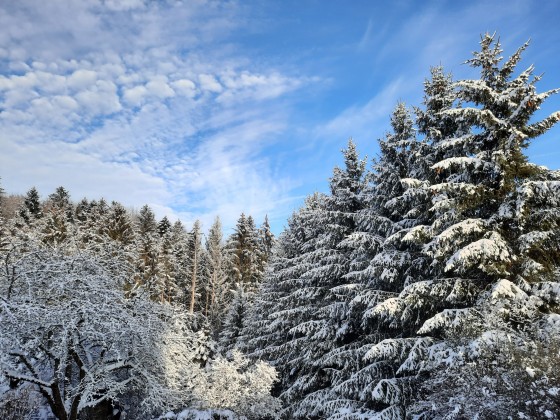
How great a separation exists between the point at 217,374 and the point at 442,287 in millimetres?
10579

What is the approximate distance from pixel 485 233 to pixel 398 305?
342 cm

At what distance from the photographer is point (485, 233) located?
35.3 ft

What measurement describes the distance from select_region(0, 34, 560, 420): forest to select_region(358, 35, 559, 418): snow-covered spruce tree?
0.05 m

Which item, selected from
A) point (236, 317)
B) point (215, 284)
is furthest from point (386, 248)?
point (215, 284)

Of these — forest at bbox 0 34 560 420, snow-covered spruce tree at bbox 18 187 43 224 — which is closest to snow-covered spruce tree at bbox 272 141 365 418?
forest at bbox 0 34 560 420

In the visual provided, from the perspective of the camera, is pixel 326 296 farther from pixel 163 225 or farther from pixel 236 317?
pixel 163 225

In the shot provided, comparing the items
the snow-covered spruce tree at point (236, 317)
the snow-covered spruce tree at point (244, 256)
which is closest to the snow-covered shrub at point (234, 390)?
the snow-covered spruce tree at point (236, 317)

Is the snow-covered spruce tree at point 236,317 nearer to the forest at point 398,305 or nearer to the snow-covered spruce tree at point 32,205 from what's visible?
the forest at point 398,305

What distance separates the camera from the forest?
9359 mm

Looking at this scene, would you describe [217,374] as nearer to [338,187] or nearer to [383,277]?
[383,277]

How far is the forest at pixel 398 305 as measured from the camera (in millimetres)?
9359

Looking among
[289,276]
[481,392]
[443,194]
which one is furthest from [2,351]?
[289,276]

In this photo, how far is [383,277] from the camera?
13.8 metres

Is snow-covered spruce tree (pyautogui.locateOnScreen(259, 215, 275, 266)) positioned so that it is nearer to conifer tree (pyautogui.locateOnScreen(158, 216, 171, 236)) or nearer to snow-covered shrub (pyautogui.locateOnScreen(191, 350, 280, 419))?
conifer tree (pyautogui.locateOnScreen(158, 216, 171, 236))
